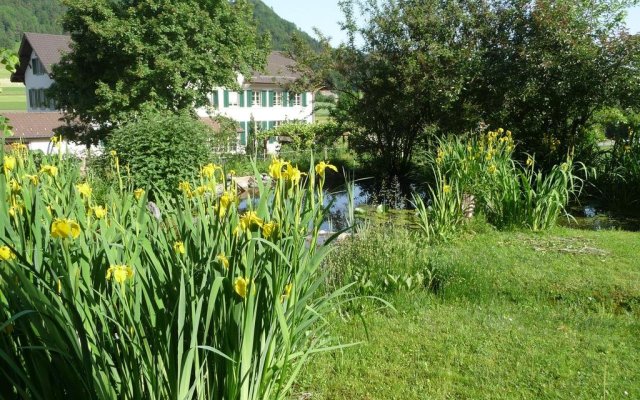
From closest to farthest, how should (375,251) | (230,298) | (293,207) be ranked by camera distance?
(230,298)
(293,207)
(375,251)

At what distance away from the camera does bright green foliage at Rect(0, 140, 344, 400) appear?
1.65 metres

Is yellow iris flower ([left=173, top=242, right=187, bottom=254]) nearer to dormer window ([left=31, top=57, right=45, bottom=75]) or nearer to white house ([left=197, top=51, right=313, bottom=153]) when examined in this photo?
white house ([left=197, top=51, right=313, bottom=153])

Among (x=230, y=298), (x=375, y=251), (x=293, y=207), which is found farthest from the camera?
(x=375, y=251)

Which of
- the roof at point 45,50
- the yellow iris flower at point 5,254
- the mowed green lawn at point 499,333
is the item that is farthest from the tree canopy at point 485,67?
the roof at point 45,50

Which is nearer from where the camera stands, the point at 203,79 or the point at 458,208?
the point at 458,208

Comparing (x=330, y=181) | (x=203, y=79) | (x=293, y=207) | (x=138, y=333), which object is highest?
(x=203, y=79)

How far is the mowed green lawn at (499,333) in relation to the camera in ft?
9.76

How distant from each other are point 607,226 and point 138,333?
24.3 ft

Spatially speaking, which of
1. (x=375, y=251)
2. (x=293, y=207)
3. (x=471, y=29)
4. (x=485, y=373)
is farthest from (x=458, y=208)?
(x=471, y=29)

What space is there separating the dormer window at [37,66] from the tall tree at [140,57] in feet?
48.7

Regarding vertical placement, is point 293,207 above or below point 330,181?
above

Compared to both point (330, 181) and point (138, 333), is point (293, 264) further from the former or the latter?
point (330, 181)

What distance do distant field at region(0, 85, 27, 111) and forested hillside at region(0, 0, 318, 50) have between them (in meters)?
6.57

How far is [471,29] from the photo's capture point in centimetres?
1161
